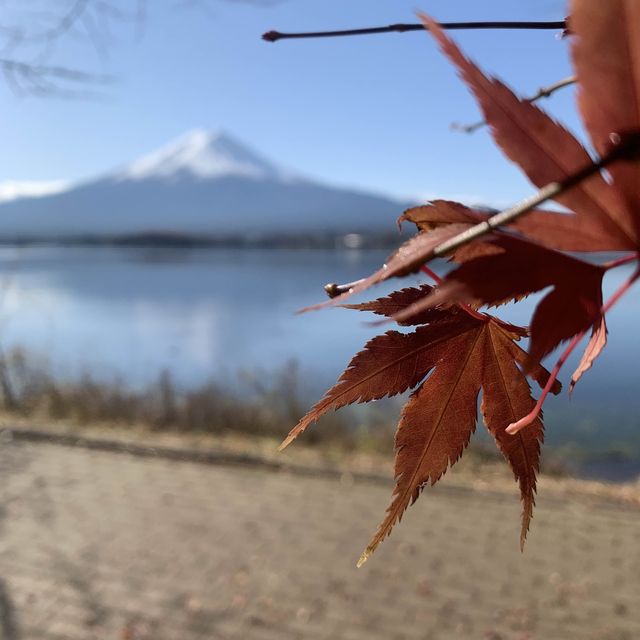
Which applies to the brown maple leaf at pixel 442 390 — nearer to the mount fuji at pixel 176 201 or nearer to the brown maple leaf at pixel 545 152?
the brown maple leaf at pixel 545 152

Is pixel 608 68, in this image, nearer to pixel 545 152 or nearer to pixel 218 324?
pixel 545 152

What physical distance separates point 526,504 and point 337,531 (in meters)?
4.10

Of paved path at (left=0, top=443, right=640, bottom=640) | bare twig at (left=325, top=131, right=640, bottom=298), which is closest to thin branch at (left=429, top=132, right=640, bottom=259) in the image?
bare twig at (left=325, top=131, right=640, bottom=298)

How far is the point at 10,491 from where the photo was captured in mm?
4691

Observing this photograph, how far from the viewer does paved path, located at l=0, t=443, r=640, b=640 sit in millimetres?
3145

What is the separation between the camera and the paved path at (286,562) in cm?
314

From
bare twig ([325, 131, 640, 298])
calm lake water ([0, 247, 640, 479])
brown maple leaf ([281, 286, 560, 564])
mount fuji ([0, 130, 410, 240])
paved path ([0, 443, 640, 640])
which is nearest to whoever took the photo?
bare twig ([325, 131, 640, 298])

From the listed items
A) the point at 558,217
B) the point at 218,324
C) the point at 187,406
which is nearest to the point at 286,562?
the point at 187,406

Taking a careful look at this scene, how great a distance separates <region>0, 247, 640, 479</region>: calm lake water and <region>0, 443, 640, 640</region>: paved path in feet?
4.40

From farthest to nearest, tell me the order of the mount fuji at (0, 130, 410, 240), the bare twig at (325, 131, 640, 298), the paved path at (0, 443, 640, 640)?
1. the mount fuji at (0, 130, 410, 240)
2. the paved path at (0, 443, 640, 640)
3. the bare twig at (325, 131, 640, 298)

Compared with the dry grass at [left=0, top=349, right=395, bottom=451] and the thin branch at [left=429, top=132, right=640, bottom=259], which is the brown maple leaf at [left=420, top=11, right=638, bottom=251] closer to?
the thin branch at [left=429, top=132, right=640, bottom=259]

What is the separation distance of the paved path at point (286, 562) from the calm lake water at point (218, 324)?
1341 millimetres

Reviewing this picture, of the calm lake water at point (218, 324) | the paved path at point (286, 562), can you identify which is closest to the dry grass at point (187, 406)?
the calm lake water at point (218, 324)

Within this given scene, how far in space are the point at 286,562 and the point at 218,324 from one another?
48.2 ft
